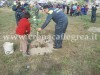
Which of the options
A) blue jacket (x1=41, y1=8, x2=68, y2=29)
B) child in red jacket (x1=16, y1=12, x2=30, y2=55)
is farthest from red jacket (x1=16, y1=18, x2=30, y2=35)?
blue jacket (x1=41, y1=8, x2=68, y2=29)

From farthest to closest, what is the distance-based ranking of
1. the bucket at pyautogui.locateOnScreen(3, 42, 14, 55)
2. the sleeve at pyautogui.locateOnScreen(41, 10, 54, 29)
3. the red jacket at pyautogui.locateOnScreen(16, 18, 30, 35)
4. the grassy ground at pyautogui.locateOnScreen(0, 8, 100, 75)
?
the bucket at pyautogui.locateOnScreen(3, 42, 14, 55) → the sleeve at pyautogui.locateOnScreen(41, 10, 54, 29) → the red jacket at pyautogui.locateOnScreen(16, 18, 30, 35) → the grassy ground at pyautogui.locateOnScreen(0, 8, 100, 75)

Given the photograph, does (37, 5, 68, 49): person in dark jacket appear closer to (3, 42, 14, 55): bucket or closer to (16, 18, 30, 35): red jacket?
(16, 18, 30, 35): red jacket

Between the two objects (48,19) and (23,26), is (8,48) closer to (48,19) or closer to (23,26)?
(23,26)

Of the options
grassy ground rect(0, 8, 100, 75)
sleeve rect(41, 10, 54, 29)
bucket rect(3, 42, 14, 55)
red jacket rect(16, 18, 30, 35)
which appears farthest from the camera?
bucket rect(3, 42, 14, 55)

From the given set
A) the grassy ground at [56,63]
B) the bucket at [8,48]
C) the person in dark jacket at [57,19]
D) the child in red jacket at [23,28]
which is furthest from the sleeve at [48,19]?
the bucket at [8,48]

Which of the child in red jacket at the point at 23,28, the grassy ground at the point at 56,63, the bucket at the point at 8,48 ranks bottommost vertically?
the grassy ground at the point at 56,63

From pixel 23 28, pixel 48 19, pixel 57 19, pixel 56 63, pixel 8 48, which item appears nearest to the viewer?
pixel 56 63

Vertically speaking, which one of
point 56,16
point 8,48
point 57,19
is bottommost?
point 8,48

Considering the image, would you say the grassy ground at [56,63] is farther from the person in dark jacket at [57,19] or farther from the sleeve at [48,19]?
the sleeve at [48,19]

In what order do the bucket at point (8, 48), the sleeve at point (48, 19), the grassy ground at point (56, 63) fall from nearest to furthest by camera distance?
the grassy ground at point (56, 63)
the sleeve at point (48, 19)
the bucket at point (8, 48)

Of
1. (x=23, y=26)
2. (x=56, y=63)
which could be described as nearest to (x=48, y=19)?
(x=23, y=26)

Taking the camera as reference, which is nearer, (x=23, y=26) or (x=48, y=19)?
(x=23, y=26)

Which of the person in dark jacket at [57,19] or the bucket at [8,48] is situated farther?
the bucket at [8,48]

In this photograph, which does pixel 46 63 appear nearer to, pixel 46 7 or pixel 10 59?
pixel 10 59
